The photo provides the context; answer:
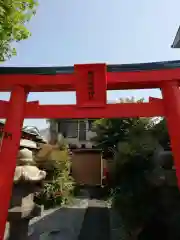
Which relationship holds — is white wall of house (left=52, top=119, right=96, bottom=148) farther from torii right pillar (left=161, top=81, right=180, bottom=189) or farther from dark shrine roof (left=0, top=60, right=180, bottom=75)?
torii right pillar (left=161, top=81, right=180, bottom=189)

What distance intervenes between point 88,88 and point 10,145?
1.61 m

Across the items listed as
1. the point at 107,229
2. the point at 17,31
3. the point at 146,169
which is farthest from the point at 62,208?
the point at 17,31

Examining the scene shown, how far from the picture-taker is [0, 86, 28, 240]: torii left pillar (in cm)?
339

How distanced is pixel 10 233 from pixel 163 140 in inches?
165

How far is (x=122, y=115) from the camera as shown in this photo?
12.9ft

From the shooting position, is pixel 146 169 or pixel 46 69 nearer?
pixel 46 69

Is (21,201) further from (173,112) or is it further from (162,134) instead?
(162,134)

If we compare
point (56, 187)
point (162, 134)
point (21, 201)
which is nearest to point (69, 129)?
point (56, 187)

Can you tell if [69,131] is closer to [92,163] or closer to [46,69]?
[92,163]

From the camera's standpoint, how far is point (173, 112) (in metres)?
3.71

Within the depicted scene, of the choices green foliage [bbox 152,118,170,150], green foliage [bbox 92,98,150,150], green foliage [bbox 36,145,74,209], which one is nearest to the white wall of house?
green foliage [bbox 36,145,74,209]

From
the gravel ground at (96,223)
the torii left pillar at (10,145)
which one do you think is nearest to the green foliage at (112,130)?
the gravel ground at (96,223)

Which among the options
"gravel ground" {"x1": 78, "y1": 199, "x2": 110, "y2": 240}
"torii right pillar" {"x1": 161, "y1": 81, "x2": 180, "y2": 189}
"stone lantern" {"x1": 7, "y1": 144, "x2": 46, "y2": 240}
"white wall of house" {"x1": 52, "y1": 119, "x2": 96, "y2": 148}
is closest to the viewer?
"torii right pillar" {"x1": 161, "y1": 81, "x2": 180, "y2": 189}

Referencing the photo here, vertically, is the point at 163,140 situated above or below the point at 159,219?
above
